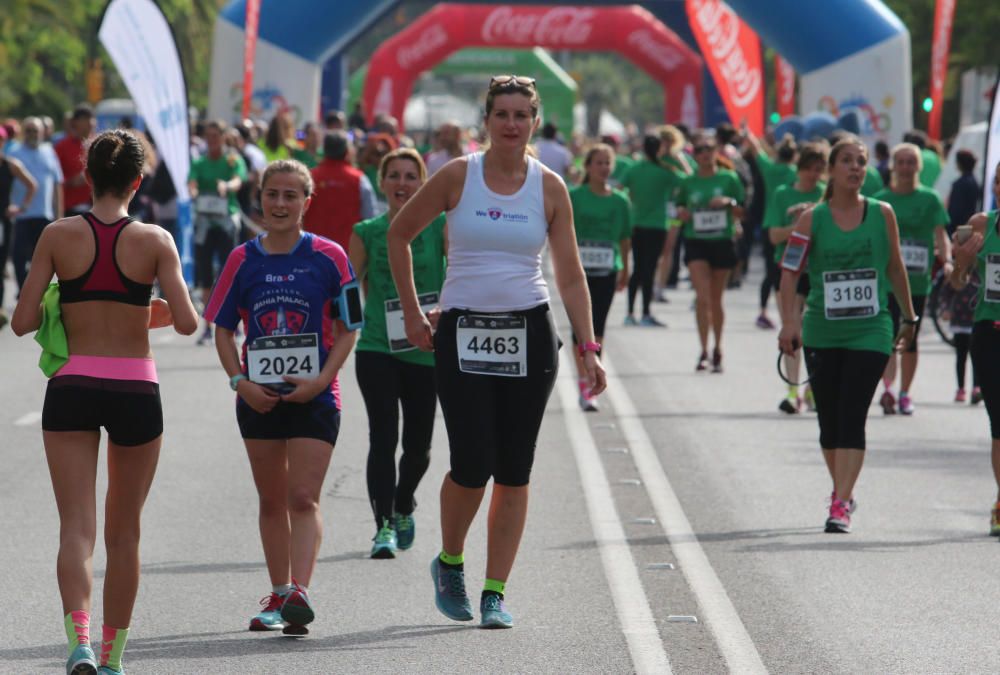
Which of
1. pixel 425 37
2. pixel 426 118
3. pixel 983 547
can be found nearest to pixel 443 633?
pixel 983 547

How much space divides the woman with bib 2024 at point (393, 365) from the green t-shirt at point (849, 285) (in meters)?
1.90

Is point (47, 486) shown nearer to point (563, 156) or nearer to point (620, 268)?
point (620, 268)

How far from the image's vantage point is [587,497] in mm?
9641

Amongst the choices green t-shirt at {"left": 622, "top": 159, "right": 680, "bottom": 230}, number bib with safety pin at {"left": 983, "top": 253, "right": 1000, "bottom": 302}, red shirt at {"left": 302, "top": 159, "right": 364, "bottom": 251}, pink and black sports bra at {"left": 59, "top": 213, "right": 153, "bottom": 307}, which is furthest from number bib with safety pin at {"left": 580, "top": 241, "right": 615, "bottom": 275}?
pink and black sports bra at {"left": 59, "top": 213, "right": 153, "bottom": 307}

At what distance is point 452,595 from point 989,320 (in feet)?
10.8

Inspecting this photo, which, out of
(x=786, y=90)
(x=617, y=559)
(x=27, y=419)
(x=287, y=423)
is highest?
(x=287, y=423)

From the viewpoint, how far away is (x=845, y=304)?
29.6 feet

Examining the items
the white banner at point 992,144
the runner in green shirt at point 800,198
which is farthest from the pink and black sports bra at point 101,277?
the white banner at point 992,144

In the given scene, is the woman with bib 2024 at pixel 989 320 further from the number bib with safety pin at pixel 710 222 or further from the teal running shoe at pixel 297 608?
the number bib with safety pin at pixel 710 222

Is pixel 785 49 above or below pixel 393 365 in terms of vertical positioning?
above

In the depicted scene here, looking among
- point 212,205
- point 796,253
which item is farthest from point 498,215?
point 212,205

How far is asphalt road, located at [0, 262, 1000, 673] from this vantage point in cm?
632

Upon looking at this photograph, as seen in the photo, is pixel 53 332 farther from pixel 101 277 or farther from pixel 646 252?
pixel 646 252

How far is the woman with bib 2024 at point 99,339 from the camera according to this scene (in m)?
5.59
